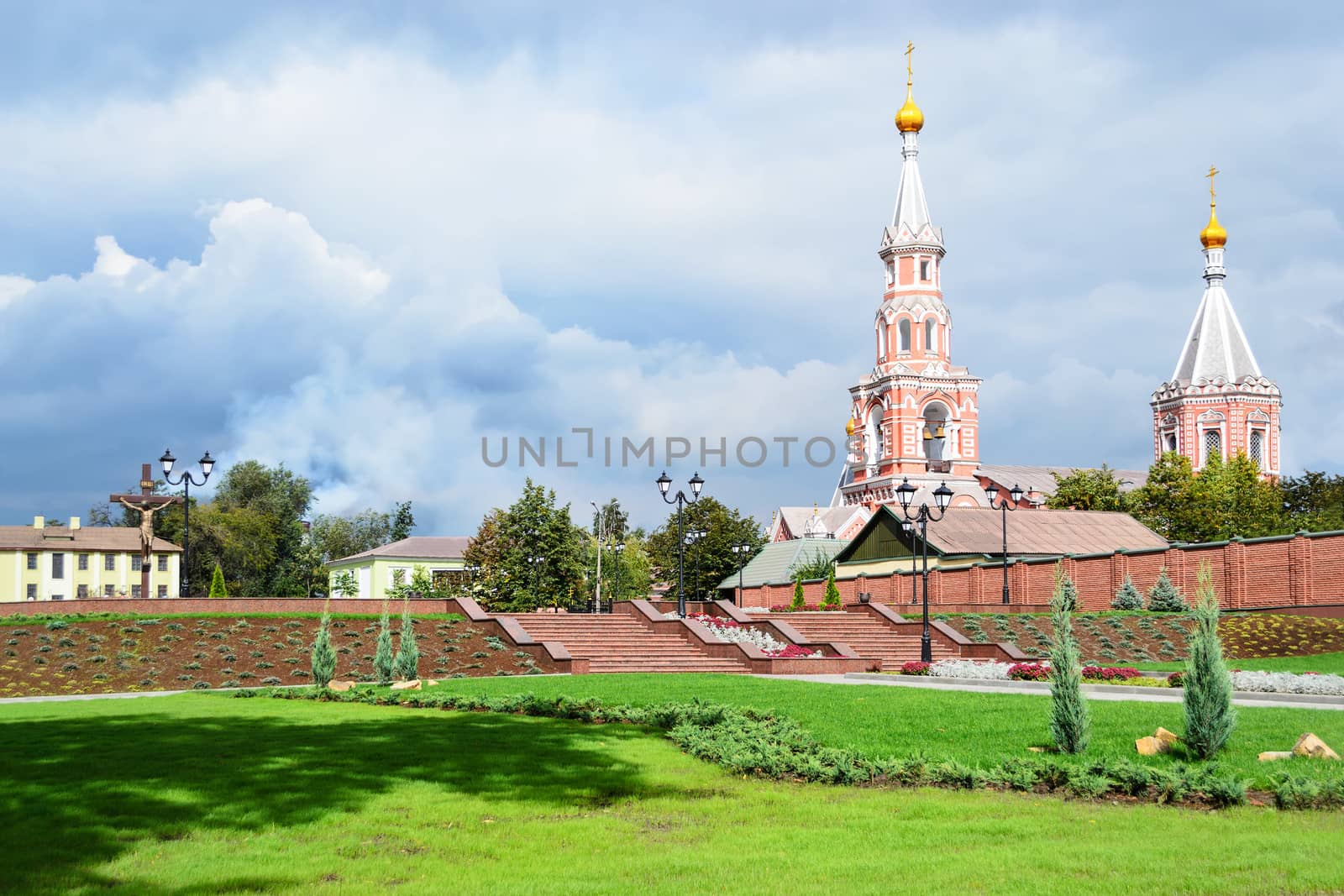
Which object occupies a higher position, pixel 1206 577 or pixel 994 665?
pixel 1206 577

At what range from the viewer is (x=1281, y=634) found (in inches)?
1138

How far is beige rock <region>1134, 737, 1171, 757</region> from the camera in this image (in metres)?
10.6

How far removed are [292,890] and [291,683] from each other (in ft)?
58.9

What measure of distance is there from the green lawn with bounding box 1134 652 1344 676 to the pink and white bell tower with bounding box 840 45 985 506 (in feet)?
215

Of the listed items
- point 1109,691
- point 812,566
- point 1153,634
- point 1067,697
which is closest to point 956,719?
point 1067,697

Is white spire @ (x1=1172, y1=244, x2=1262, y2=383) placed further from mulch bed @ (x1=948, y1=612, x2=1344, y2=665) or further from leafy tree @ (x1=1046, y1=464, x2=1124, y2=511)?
mulch bed @ (x1=948, y1=612, x2=1344, y2=665)

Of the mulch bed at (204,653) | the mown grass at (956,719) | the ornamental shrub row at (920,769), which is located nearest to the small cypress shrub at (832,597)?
the mulch bed at (204,653)

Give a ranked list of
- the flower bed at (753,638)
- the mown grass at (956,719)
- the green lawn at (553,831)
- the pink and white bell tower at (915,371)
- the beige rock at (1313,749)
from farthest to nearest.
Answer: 1. the pink and white bell tower at (915,371)
2. the flower bed at (753,638)
3. the mown grass at (956,719)
4. the beige rock at (1313,749)
5. the green lawn at (553,831)

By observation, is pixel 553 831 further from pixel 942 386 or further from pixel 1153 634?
pixel 942 386

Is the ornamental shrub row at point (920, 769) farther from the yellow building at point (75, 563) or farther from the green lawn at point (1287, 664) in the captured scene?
the yellow building at point (75, 563)

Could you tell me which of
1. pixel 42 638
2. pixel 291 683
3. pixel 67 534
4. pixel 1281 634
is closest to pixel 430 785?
pixel 291 683

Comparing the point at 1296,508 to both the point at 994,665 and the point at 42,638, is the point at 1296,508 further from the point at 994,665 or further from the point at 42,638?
the point at 42,638

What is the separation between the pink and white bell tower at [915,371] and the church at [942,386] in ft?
0.28

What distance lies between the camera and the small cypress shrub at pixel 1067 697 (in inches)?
414
